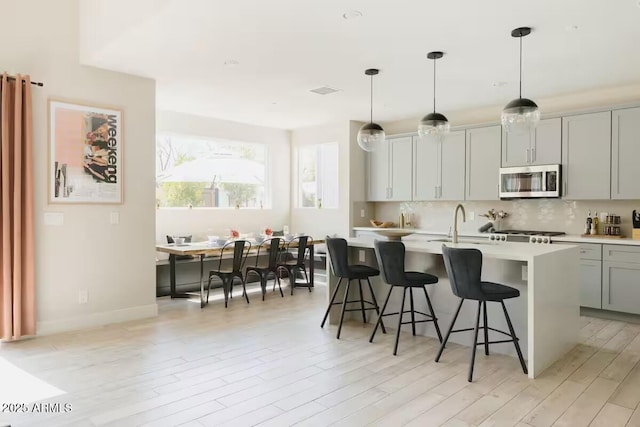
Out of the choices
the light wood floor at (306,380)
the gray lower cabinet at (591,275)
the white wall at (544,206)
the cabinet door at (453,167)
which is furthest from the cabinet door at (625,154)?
the cabinet door at (453,167)

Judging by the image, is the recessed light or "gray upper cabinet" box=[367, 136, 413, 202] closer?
the recessed light

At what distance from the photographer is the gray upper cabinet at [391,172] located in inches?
281

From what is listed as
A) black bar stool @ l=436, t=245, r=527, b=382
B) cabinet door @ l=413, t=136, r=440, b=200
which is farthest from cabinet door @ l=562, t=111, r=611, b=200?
black bar stool @ l=436, t=245, r=527, b=382

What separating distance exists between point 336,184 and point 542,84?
372 centimetres

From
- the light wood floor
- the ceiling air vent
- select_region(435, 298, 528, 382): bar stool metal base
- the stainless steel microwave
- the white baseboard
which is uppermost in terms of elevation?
the ceiling air vent

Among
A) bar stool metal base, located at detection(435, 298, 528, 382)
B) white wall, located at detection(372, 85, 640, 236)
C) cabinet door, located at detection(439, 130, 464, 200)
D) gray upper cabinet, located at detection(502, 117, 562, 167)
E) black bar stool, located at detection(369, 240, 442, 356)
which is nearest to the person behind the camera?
bar stool metal base, located at detection(435, 298, 528, 382)

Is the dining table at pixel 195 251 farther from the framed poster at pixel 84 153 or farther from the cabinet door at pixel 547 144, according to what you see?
the cabinet door at pixel 547 144

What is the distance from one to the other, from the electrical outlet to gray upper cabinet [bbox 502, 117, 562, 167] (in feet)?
17.3

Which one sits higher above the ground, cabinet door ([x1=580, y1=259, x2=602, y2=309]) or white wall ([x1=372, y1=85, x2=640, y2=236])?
white wall ([x1=372, y1=85, x2=640, y2=236])

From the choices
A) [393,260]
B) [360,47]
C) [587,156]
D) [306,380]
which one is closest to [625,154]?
[587,156]

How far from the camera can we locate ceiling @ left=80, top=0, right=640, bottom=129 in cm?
324

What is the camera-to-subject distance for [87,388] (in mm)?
3020

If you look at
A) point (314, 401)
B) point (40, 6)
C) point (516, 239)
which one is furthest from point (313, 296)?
point (40, 6)

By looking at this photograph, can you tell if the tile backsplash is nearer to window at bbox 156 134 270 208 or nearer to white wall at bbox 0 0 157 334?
window at bbox 156 134 270 208
